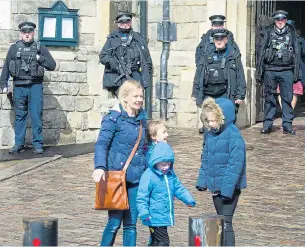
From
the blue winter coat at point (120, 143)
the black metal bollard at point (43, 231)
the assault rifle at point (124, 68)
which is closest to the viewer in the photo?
the black metal bollard at point (43, 231)

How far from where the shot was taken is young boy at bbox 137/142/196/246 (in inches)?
332

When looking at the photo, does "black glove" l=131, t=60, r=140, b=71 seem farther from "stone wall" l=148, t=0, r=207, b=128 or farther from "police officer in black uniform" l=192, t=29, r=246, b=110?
"stone wall" l=148, t=0, r=207, b=128

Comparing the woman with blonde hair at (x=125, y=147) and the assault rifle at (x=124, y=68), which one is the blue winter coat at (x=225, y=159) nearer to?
the woman with blonde hair at (x=125, y=147)

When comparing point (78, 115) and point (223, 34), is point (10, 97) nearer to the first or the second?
point (78, 115)

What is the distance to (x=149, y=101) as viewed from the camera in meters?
17.4

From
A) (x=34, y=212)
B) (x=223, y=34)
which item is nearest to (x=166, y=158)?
(x=34, y=212)

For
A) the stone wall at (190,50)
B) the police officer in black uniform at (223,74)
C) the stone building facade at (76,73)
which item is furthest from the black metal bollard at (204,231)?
the stone wall at (190,50)

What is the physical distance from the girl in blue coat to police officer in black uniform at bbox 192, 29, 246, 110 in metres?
5.61

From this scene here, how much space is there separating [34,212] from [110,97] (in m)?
5.57

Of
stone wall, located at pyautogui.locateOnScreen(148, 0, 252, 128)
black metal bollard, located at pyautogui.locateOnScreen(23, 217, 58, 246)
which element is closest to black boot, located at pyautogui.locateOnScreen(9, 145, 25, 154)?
stone wall, located at pyautogui.locateOnScreen(148, 0, 252, 128)

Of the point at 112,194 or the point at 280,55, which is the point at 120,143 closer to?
the point at 112,194

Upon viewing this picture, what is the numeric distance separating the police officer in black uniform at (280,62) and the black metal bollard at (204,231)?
9.02 m

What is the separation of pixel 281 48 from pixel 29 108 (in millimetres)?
3960

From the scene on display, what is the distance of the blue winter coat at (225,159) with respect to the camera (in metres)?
8.88
